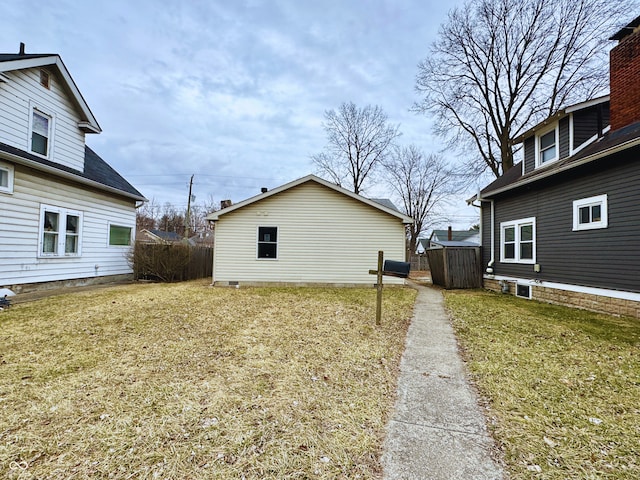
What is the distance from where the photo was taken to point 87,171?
10891 millimetres

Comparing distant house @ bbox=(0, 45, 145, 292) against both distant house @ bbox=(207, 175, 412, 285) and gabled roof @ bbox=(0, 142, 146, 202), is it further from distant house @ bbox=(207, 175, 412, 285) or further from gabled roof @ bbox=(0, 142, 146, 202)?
distant house @ bbox=(207, 175, 412, 285)

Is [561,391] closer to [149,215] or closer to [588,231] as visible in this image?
[588,231]

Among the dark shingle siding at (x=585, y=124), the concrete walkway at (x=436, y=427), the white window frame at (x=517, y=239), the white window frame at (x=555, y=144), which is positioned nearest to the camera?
the concrete walkway at (x=436, y=427)

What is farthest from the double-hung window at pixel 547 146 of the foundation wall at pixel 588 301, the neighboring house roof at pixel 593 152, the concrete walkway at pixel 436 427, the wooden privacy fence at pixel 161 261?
the wooden privacy fence at pixel 161 261

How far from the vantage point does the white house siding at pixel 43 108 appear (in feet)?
26.4

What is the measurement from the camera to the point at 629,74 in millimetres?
7762

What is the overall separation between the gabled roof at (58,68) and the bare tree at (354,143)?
19.7m

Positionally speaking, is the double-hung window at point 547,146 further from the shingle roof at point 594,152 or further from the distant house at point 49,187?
the distant house at point 49,187

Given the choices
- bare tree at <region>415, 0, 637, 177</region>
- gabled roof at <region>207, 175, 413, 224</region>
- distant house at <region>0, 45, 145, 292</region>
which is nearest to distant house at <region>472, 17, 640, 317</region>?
gabled roof at <region>207, 175, 413, 224</region>

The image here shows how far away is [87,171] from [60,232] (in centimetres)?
271

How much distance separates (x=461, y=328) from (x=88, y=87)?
17.2 meters

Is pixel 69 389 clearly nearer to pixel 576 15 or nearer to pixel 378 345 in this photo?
pixel 378 345

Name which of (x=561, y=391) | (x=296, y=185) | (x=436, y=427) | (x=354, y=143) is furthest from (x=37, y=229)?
(x=354, y=143)

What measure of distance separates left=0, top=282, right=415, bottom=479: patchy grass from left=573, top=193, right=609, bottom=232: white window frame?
554 centimetres
